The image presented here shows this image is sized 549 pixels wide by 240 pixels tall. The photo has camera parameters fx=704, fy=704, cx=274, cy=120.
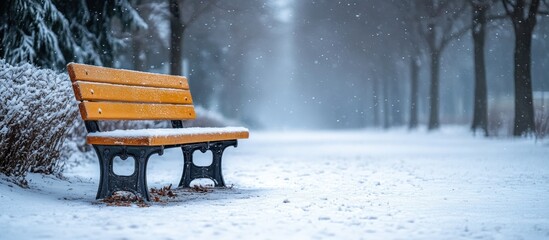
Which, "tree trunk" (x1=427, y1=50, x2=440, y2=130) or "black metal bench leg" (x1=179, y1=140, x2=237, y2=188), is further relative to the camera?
"tree trunk" (x1=427, y1=50, x2=440, y2=130)

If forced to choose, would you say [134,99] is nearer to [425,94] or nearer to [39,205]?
[39,205]

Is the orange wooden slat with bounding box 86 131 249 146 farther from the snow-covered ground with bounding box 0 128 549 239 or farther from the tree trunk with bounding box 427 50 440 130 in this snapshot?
the tree trunk with bounding box 427 50 440 130

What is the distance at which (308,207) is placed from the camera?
554 centimetres

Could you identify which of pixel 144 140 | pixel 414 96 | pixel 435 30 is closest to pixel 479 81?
pixel 435 30

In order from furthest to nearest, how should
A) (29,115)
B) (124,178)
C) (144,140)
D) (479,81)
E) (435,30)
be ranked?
(435,30) < (479,81) < (29,115) < (124,178) < (144,140)

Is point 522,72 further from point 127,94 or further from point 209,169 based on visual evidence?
point 127,94

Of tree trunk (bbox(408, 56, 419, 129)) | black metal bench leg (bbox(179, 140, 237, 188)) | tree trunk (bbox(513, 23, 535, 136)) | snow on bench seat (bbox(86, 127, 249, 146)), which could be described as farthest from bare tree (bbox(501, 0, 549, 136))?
snow on bench seat (bbox(86, 127, 249, 146))

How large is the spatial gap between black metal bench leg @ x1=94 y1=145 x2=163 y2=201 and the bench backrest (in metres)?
0.31

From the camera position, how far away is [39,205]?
5359 millimetres

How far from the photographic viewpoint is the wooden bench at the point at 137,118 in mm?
5625

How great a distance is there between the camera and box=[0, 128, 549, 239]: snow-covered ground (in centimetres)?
437

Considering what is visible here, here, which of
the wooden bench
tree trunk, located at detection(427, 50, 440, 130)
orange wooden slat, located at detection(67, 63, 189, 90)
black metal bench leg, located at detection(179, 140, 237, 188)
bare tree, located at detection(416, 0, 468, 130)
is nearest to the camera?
the wooden bench

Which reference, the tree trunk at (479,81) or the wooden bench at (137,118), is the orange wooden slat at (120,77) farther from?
the tree trunk at (479,81)

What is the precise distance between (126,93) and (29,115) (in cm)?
89
